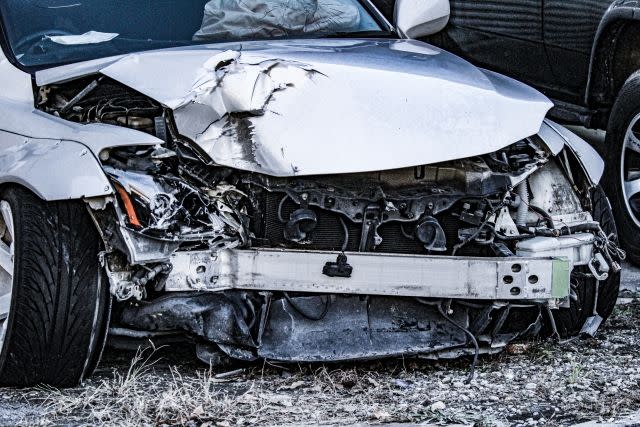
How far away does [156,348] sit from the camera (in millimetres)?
5176

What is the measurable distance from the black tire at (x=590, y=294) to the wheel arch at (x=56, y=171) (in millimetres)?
1995

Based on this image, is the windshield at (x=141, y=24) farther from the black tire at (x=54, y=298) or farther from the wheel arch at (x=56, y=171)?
the black tire at (x=54, y=298)

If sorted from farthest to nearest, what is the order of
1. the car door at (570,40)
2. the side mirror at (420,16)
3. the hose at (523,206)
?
the car door at (570,40), the side mirror at (420,16), the hose at (523,206)

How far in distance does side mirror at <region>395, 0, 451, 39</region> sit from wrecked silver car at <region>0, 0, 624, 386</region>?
0.85m

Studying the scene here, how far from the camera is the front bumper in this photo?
4.78 metres

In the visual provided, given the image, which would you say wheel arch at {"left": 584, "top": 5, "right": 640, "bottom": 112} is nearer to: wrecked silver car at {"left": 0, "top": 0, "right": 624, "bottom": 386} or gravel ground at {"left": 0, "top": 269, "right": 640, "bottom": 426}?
wrecked silver car at {"left": 0, "top": 0, "right": 624, "bottom": 386}

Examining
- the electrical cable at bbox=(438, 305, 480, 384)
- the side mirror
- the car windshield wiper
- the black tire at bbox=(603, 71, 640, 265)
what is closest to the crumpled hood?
the electrical cable at bbox=(438, 305, 480, 384)

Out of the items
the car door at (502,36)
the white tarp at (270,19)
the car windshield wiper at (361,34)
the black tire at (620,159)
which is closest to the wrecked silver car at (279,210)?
the white tarp at (270,19)

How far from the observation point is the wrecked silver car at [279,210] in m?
4.72

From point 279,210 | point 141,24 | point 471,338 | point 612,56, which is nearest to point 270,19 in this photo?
point 141,24

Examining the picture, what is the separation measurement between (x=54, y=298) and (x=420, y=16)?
240 cm

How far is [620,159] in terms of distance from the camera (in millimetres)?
7090

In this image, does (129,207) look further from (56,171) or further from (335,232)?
(335,232)

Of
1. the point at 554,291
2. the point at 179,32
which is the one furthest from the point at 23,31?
the point at 554,291
